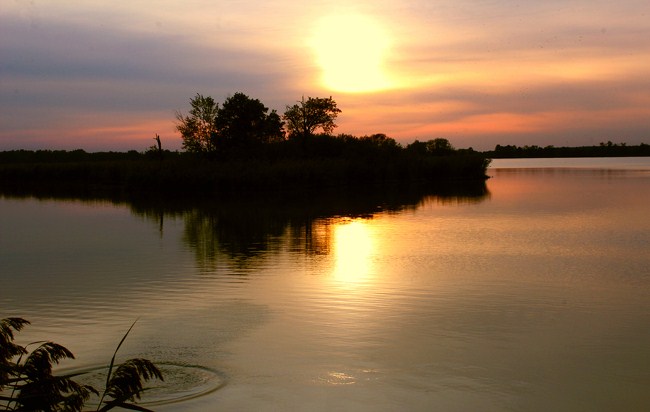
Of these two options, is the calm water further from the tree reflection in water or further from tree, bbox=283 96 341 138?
tree, bbox=283 96 341 138

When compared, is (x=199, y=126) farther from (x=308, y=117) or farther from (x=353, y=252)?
(x=353, y=252)

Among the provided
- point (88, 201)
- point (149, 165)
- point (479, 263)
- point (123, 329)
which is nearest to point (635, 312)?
point (479, 263)

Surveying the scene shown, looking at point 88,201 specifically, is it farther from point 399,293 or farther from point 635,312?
point 635,312

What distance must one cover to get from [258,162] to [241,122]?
11.8 meters

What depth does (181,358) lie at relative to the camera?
8656 millimetres

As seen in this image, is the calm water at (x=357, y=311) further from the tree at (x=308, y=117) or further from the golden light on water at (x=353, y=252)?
the tree at (x=308, y=117)

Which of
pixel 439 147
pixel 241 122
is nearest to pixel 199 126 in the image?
pixel 241 122

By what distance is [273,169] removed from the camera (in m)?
45.9

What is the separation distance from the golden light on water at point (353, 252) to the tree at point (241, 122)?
1363 inches

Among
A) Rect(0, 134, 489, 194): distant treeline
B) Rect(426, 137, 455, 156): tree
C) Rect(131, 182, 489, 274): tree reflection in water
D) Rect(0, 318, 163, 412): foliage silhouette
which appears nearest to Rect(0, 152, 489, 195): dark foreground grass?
Rect(0, 134, 489, 194): distant treeline

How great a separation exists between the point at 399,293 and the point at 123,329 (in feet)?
16.1

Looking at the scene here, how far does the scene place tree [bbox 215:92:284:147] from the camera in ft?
192

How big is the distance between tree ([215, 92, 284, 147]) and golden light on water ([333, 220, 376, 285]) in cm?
3463

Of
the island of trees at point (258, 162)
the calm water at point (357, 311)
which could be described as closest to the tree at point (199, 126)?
the island of trees at point (258, 162)
